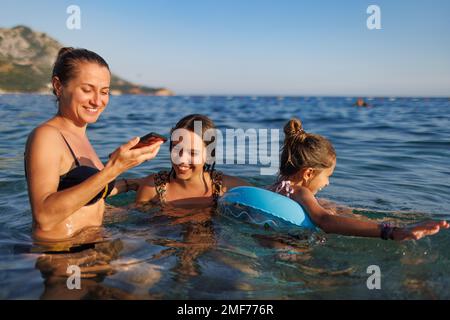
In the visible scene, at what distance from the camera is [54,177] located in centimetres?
304

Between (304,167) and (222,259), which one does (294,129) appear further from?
(222,259)

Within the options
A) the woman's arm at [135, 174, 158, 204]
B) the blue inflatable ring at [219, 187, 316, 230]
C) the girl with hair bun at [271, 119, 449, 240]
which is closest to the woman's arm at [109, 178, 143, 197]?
the woman's arm at [135, 174, 158, 204]

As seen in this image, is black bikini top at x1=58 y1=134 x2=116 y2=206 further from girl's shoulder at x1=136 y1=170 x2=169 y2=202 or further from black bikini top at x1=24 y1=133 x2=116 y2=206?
girl's shoulder at x1=136 y1=170 x2=169 y2=202

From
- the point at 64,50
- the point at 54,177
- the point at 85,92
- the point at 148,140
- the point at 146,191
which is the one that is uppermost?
the point at 64,50

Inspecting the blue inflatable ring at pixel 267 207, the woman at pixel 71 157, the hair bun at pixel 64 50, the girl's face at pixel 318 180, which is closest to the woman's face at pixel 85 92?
the woman at pixel 71 157

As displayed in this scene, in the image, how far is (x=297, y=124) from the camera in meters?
4.36

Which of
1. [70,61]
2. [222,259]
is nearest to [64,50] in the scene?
[70,61]

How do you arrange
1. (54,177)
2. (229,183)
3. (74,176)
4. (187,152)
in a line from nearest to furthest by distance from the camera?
(54,177), (74,176), (187,152), (229,183)

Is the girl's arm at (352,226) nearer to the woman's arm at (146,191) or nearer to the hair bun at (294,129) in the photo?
the hair bun at (294,129)

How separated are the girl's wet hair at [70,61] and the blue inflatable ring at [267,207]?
1.76m

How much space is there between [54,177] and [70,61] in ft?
3.11

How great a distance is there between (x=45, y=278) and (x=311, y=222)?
2256mm

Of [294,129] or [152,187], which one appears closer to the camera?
[294,129]
